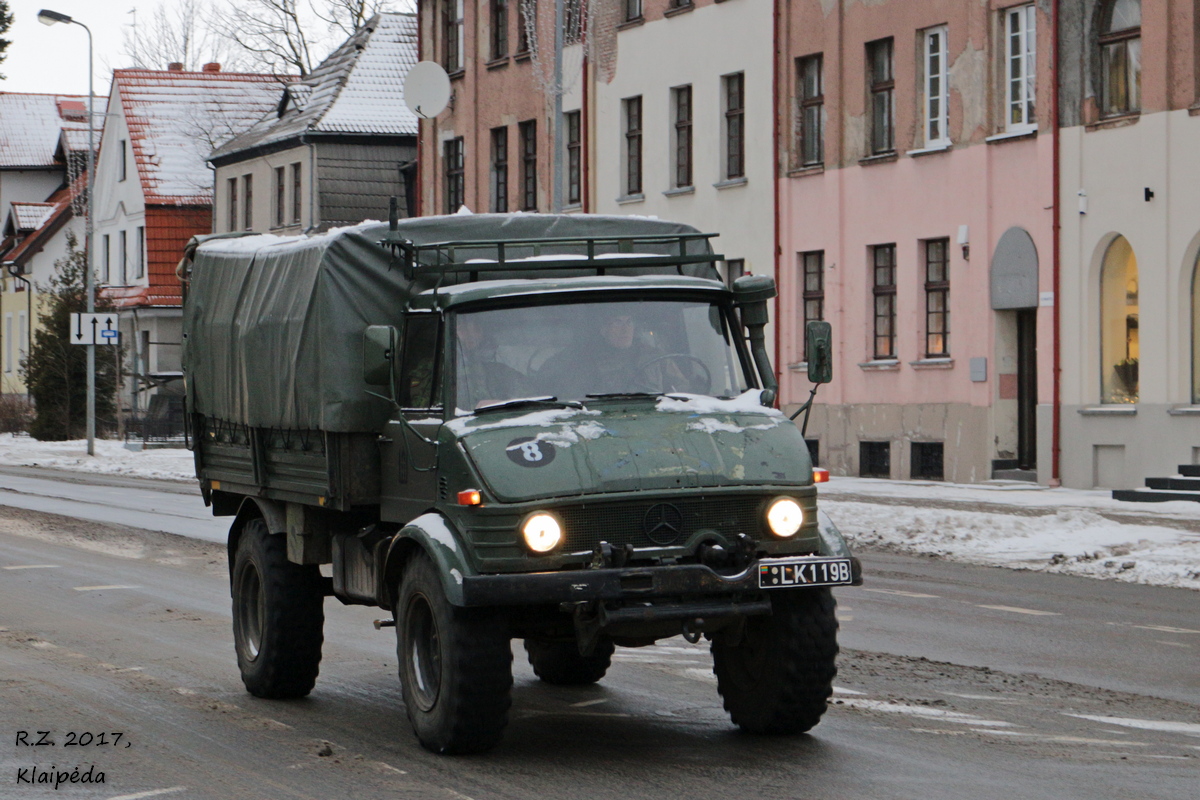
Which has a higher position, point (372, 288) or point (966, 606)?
point (372, 288)

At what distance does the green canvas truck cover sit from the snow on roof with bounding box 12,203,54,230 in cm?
7777

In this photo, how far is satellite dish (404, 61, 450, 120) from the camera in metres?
29.4

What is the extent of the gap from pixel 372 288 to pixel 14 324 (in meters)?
80.4

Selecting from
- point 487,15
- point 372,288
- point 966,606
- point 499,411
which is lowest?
point 966,606

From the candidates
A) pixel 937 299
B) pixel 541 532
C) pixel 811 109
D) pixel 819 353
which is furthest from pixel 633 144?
pixel 541 532

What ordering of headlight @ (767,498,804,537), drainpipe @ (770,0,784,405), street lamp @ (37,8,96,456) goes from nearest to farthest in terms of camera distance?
1. headlight @ (767,498,804,537)
2. drainpipe @ (770,0,784,405)
3. street lamp @ (37,8,96,456)

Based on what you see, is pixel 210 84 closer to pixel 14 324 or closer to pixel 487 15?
pixel 14 324

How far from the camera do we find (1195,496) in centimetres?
2445

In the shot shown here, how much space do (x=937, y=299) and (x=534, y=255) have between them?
23242 millimetres

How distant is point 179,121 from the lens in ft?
240

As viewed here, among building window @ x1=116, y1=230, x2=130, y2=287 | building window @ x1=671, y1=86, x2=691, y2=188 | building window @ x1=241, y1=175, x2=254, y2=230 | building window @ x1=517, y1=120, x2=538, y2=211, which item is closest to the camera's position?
building window @ x1=671, y1=86, x2=691, y2=188

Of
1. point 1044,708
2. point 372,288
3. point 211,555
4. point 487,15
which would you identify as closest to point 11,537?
point 211,555

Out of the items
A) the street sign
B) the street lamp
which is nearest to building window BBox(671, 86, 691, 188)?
the street sign

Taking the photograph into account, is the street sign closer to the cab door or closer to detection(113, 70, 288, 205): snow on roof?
detection(113, 70, 288, 205): snow on roof
